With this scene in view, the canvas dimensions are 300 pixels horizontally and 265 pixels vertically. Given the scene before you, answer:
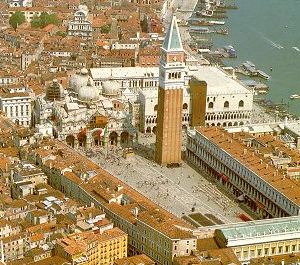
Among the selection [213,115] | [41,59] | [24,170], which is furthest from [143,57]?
[24,170]

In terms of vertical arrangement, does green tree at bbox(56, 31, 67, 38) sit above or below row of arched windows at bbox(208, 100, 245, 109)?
above

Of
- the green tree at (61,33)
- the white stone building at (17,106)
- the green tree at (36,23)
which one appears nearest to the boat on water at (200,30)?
the green tree at (61,33)

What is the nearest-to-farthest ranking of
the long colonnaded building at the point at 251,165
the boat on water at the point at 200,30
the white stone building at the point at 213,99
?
1. the long colonnaded building at the point at 251,165
2. the white stone building at the point at 213,99
3. the boat on water at the point at 200,30

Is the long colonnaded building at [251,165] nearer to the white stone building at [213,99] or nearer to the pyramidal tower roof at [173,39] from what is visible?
the white stone building at [213,99]

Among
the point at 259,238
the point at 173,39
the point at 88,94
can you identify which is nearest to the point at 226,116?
the point at 88,94

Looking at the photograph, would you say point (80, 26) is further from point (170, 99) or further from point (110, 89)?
point (170, 99)

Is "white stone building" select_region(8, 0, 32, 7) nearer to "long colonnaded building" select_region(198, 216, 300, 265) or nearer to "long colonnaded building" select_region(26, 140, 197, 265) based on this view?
"long colonnaded building" select_region(26, 140, 197, 265)

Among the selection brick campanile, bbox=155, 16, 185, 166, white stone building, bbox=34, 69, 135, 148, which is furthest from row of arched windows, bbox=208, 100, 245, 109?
brick campanile, bbox=155, 16, 185, 166
